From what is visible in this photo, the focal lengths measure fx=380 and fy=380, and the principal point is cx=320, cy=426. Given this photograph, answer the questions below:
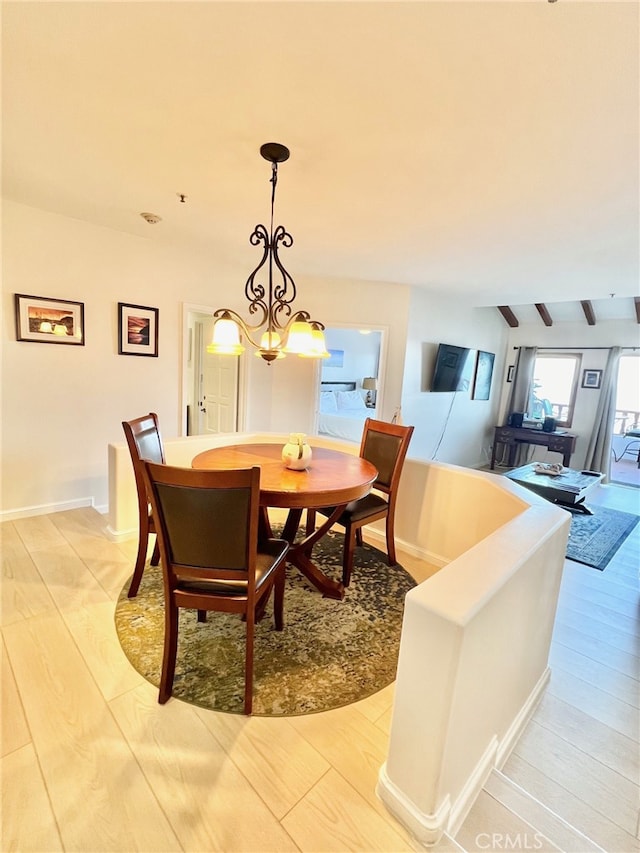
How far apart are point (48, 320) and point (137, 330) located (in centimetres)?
69

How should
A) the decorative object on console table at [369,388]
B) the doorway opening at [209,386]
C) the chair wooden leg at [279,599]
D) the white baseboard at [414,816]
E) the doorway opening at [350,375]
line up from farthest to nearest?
the decorative object on console table at [369,388], the doorway opening at [350,375], the doorway opening at [209,386], the chair wooden leg at [279,599], the white baseboard at [414,816]

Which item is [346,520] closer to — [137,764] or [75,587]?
[137,764]

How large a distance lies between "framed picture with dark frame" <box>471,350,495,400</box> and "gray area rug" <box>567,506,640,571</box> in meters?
2.45

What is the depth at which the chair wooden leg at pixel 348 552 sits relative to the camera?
95.4 inches

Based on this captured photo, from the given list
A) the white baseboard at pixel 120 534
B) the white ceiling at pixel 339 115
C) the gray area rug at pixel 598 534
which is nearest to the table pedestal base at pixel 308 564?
the white baseboard at pixel 120 534

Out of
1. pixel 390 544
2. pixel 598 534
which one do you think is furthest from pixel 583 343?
pixel 390 544

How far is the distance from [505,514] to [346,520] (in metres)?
0.96

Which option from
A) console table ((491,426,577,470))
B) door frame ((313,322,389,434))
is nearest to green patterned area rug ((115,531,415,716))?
door frame ((313,322,389,434))

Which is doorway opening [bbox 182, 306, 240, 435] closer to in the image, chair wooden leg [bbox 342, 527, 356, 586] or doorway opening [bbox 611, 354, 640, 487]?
chair wooden leg [bbox 342, 527, 356, 586]

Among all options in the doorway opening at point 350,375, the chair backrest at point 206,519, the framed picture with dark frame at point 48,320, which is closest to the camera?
the chair backrest at point 206,519

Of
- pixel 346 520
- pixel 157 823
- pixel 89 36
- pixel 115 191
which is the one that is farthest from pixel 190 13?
pixel 157 823

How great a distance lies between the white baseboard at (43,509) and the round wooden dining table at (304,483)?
178 cm

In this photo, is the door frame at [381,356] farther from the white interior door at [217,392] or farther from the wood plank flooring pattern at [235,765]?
the wood plank flooring pattern at [235,765]

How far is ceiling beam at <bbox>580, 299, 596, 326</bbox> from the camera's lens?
19.1 feet
